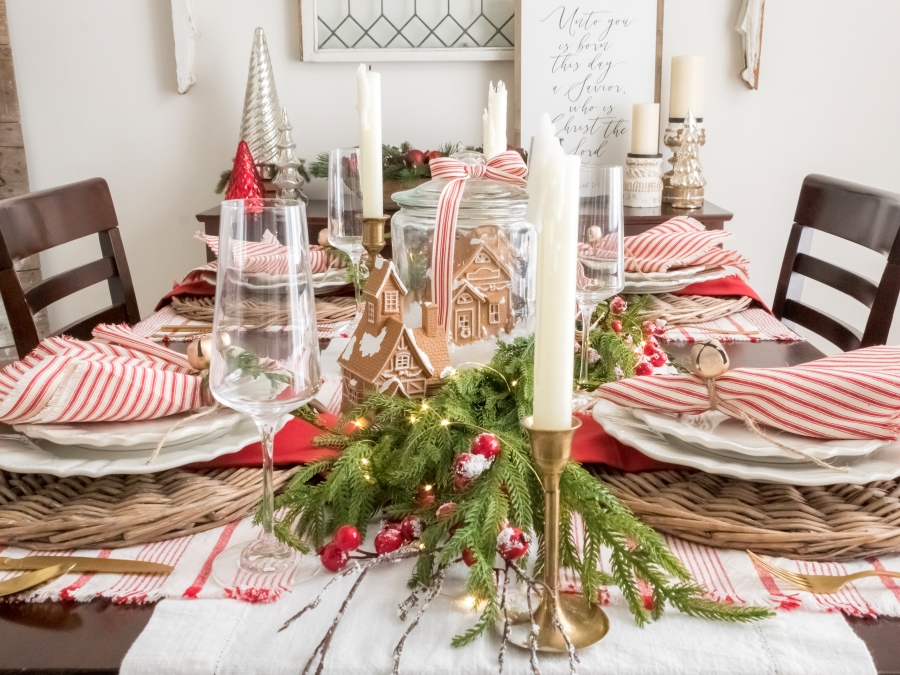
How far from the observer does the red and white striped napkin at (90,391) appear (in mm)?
701

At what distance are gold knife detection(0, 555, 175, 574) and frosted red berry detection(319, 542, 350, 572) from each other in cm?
11

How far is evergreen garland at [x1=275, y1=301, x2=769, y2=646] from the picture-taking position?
0.53 m

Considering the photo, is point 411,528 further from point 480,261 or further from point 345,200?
point 345,200

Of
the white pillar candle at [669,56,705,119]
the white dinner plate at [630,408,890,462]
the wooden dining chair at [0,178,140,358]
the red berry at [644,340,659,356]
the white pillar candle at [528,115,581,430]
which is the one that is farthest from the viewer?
the white pillar candle at [669,56,705,119]

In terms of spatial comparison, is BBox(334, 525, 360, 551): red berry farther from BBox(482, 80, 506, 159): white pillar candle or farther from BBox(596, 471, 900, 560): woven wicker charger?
BBox(482, 80, 506, 159): white pillar candle

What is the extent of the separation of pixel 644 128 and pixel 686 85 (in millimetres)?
166

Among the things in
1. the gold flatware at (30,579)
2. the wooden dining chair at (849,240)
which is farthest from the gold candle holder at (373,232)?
the wooden dining chair at (849,240)

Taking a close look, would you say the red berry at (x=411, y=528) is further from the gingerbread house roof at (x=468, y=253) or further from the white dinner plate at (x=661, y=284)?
the white dinner plate at (x=661, y=284)

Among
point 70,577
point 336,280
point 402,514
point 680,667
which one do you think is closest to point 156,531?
point 70,577

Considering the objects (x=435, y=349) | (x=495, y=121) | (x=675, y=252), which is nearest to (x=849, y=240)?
(x=675, y=252)

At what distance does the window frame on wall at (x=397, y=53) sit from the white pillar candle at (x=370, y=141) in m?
1.25

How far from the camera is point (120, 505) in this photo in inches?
25.4

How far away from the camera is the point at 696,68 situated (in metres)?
1.99

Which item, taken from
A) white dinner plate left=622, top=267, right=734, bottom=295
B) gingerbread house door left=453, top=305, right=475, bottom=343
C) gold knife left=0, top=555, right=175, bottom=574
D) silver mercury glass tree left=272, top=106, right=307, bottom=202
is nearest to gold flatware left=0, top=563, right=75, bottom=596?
gold knife left=0, top=555, right=175, bottom=574
